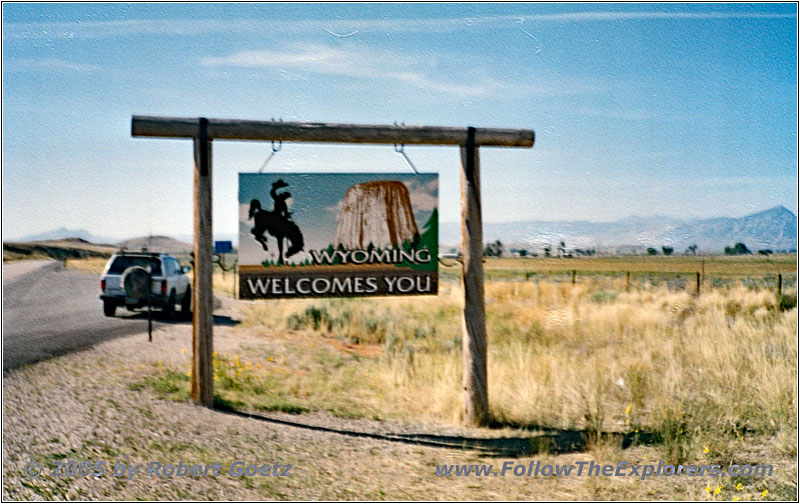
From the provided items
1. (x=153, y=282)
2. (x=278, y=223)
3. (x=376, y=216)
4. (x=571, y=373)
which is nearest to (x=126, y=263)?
(x=153, y=282)

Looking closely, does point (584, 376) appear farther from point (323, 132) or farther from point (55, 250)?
point (55, 250)

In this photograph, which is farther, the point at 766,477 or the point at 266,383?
the point at 266,383

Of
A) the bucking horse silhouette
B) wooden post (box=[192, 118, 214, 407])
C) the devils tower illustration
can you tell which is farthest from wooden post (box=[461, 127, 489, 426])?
wooden post (box=[192, 118, 214, 407])

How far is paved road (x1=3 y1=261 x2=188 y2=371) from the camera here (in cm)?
930

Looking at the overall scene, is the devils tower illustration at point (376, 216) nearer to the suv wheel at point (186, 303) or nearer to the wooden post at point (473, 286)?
the wooden post at point (473, 286)

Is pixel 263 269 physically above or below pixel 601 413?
above

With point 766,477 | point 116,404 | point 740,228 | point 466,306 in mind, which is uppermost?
point 740,228

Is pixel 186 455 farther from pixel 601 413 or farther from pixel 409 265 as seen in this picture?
pixel 601 413

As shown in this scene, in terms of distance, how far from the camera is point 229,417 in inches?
274

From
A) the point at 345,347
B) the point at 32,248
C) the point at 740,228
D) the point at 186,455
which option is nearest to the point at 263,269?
the point at 186,455

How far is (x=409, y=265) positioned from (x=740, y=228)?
28.0 ft

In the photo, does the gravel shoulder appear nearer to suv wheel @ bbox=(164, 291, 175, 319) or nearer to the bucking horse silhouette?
the bucking horse silhouette

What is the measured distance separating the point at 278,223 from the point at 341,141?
1002mm

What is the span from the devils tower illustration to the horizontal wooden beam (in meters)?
0.48
